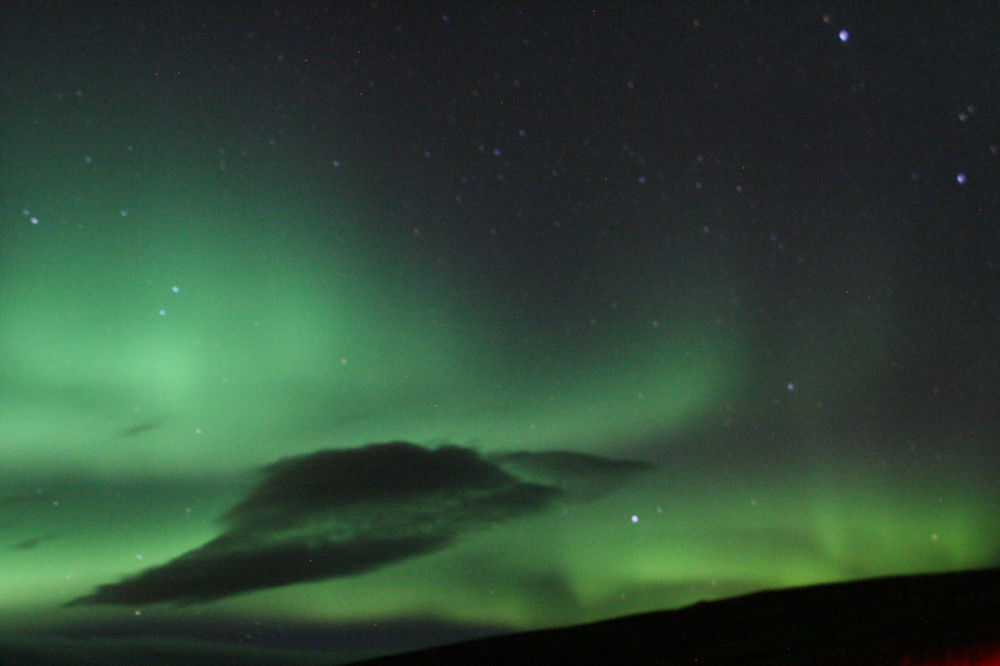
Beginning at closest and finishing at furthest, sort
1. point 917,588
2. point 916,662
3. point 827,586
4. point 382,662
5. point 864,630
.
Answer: point 916,662
point 864,630
point 382,662
point 917,588
point 827,586

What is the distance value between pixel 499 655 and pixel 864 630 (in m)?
4.03

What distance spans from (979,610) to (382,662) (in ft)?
22.3

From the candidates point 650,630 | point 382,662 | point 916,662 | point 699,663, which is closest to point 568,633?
point 650,630

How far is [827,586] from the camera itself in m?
13.1

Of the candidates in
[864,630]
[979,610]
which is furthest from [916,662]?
[979,610]

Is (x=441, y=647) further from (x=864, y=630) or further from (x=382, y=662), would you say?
(x=864, y=630)

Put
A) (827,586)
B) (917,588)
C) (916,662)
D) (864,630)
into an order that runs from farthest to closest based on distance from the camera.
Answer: (827,586) < (917,588) < (864,630) < (916,662)

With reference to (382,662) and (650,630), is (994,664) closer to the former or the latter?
(650,630)

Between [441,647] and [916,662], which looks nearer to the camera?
[916,662]

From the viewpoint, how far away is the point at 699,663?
26.4ft

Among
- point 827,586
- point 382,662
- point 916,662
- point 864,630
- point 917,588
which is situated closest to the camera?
point 916,662

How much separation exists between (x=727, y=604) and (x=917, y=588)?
2.51 meters

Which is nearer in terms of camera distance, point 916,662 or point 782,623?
point 916,662

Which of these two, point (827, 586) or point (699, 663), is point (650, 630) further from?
point (827, 586)
